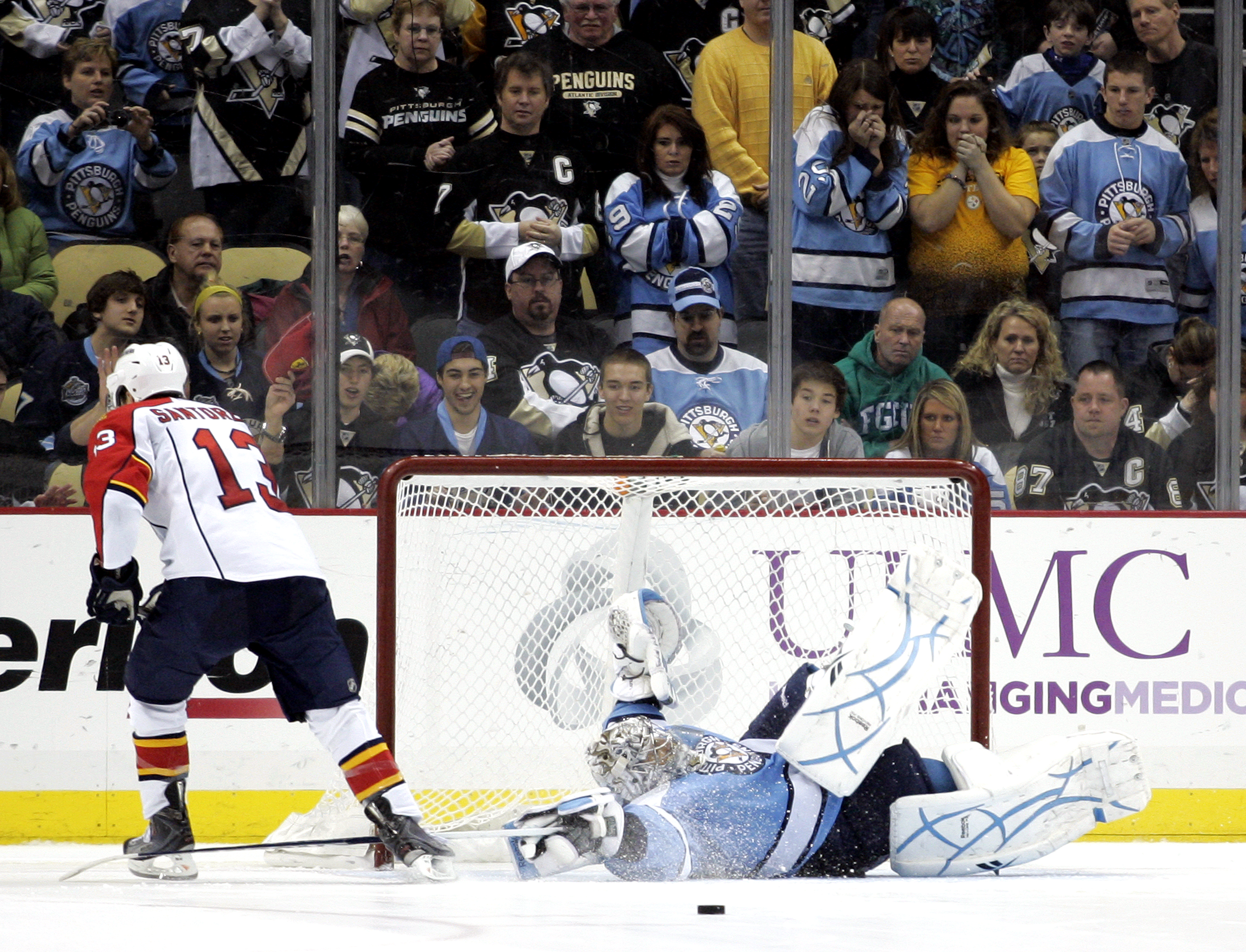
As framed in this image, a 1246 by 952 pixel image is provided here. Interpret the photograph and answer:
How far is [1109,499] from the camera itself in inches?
168

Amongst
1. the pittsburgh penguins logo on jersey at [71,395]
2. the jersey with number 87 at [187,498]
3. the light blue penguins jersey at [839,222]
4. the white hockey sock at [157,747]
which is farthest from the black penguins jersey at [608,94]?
the white hockey sock at [157,747]

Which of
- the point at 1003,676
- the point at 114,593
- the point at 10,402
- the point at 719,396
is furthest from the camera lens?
the point at 719,396

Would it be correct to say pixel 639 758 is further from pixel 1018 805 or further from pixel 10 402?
pixel 10 402

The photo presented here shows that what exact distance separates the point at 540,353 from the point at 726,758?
2060mm

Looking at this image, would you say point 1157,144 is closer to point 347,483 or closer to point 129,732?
point 347,483

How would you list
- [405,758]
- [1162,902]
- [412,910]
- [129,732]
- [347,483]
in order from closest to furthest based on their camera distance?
1. [412,910]
2. [1162,902]
3. [405,758]
4. [129,732]
5. [347,483]

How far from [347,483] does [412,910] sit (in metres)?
2.27

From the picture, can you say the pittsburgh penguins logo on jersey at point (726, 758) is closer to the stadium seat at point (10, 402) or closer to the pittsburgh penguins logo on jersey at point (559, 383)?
the pittsburgh penguins logo on jersey at point (559, 383)

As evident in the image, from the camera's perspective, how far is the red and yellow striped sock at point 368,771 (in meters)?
2.64

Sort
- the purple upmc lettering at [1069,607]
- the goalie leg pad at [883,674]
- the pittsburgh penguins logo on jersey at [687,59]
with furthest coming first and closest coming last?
the pittsburgh penguins logo on jersey at [687,59]
the purple upmc lettering at [1069,607]
the goalie leg pad at [883,674]

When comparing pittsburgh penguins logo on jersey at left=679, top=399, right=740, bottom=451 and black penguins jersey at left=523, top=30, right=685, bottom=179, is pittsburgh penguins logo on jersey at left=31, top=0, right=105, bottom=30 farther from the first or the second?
pittsburgh penguins logo on jersey at left=679, top=399, right=740, bottom=451

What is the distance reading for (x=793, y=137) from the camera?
4309mm

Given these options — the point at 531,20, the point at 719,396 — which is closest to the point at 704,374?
the point at 719,396

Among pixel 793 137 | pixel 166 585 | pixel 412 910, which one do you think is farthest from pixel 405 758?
pixel 793 137
